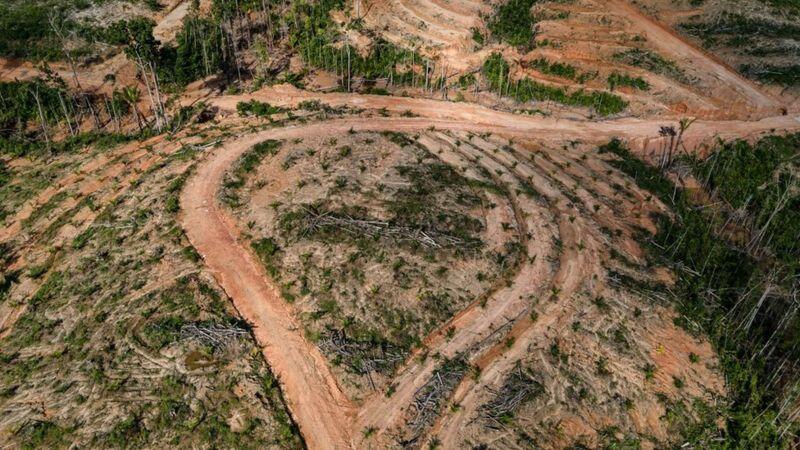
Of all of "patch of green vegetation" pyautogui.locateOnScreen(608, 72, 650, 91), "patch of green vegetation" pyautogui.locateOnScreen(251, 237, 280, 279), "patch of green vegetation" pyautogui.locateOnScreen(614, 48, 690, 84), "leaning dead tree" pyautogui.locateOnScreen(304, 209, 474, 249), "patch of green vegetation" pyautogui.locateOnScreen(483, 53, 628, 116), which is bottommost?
"patch of green vegetation" pyautogui.locateOnScreen(251, 237, 280, 279)

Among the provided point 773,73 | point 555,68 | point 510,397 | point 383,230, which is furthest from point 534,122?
point 510,397

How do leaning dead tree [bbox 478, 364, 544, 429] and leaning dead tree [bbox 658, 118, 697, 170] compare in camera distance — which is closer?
leaning dead tree [bbox 478, 364, 544, 429]

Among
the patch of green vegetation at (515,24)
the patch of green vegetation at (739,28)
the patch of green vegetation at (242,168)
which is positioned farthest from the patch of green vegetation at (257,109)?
the patch of green vegetation at (739,28)

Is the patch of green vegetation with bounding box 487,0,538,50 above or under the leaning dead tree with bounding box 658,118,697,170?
above

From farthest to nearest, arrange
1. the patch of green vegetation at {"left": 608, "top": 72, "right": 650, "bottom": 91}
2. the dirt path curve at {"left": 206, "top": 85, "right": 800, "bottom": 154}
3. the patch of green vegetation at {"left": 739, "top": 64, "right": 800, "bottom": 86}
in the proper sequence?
the patch of green vegetation at {"left": 608, "top": 72, "right": 650, "bottom": 91}
the patch of green vegetation at {"left": 739, "top": 64, "right": 800, "bottom": 86}
the dirt path curve at {"left": 206, "top": 85, "right": 800, "bottom": 154}

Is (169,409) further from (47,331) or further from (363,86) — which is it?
(363,86)

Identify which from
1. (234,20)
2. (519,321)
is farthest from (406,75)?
(519,321)

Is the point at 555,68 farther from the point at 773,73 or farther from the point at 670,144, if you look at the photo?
the point at 773,73

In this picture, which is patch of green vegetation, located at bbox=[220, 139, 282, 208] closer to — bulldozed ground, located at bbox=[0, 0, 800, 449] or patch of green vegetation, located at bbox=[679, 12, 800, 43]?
bulldozed ground, located at bbox=[0, 0, 800, 449]

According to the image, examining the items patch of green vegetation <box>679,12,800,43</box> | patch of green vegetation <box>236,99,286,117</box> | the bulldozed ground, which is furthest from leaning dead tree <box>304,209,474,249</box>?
patch of green vegetation <box>679,12,800,43</box>
